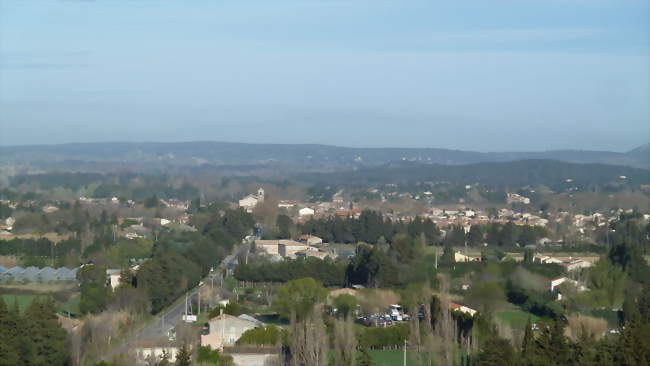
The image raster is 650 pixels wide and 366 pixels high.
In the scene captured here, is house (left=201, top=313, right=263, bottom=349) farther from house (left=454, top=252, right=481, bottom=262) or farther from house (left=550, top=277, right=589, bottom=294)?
house (left=454, top=252, right=481, bottom=262)

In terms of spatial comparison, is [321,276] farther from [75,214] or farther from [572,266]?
[75,214]

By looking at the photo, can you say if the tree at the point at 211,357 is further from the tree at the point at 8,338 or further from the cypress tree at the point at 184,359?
the tree at the point at 8,338

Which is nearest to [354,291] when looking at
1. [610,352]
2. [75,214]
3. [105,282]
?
[105,282]

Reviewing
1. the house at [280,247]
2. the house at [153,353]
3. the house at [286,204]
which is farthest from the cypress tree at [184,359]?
the house at [286,204]

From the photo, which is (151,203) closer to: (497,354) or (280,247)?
(280,247)

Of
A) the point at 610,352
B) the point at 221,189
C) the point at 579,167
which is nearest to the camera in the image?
the point at 610,352

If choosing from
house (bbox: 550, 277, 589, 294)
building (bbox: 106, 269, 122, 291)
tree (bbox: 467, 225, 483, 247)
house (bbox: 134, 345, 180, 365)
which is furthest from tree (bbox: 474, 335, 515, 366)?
tree (bbox: 467, 225, 483, 247)
